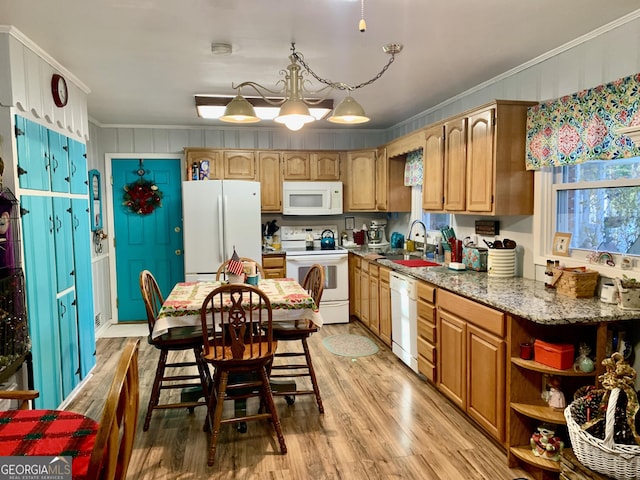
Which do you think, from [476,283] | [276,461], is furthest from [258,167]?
[276,461]

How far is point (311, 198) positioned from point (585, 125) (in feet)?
11.1

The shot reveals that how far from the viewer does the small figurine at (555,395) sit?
7.57 ft

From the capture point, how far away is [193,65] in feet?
10.3

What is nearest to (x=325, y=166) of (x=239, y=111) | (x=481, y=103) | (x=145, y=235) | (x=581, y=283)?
(x=481, y=103)

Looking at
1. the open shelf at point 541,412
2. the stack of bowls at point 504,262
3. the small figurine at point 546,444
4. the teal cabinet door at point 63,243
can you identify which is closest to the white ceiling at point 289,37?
the teal cabinet door at point 63,243

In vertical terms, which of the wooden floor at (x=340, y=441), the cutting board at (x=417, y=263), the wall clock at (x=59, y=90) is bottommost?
the wooden floor at (x=340, y=441)

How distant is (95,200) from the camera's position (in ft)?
16.5

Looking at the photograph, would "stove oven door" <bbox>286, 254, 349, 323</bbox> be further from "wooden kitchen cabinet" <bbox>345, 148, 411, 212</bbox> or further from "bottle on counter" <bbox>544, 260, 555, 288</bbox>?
"bottle on counter" <bbox>544, 260, 555, 288</bbox>

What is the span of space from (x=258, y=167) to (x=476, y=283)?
10.5 ft

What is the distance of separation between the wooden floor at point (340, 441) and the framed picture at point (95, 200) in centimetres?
203

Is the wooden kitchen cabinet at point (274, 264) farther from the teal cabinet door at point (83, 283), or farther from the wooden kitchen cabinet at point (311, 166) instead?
the teal cabinet door at point (83, 283)

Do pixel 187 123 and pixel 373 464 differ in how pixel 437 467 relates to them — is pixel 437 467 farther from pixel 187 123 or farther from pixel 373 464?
pixel 187 123

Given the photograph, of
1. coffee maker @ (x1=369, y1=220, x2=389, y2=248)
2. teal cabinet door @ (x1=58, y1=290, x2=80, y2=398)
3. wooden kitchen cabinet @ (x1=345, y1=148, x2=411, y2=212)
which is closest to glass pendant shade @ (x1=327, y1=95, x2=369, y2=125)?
teal cabinet door @ (x1=58, y1=290, x2=80, y2=398)

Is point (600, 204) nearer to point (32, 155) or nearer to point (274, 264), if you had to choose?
point (274, 264)
